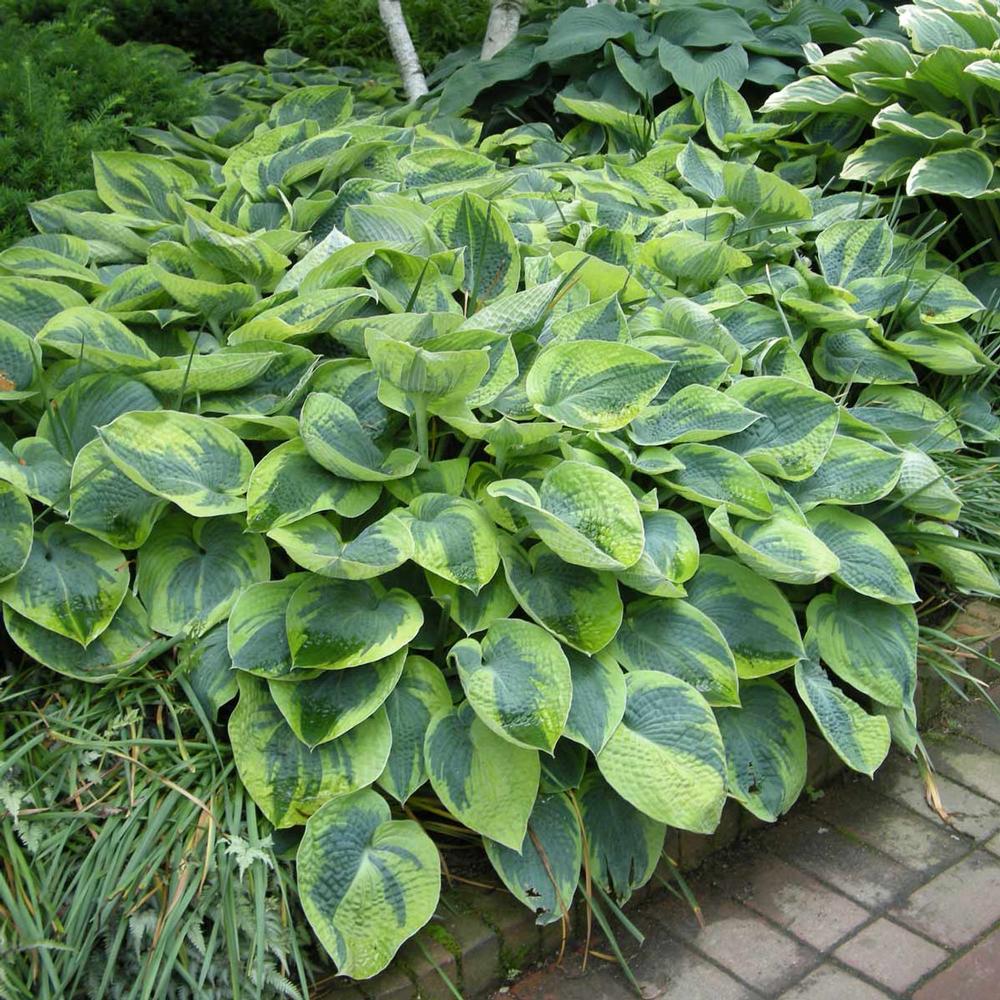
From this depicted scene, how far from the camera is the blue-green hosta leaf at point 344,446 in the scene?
2184 millimetres

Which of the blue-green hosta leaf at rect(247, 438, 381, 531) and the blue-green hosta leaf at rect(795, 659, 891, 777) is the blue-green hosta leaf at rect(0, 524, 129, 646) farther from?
the blue-green hosta leaf at rect(795, 659, 891, 777)

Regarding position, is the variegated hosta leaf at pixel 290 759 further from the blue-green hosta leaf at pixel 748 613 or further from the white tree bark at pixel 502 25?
the white tree bark at pixel 502 25

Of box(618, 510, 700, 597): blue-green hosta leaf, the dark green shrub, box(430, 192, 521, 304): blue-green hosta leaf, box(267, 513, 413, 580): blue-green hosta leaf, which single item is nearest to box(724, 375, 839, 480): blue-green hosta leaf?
box(618, 510, 700, 597): blue-green hosta leaf

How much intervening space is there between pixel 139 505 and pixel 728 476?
116cm

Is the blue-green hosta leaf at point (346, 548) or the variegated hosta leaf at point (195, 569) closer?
the blue-green hosta leaf at point (346, 548)

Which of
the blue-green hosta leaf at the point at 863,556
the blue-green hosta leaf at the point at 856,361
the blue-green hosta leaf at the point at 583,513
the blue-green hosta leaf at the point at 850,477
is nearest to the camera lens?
the blue-green hosta leaf at the point at 583,513

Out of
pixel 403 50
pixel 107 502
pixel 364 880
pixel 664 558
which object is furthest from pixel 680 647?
pixel 403 50

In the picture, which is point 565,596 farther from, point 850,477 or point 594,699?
point 850,477

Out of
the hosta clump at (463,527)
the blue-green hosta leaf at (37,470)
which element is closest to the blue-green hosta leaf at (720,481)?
the hosta clump at (463,527)

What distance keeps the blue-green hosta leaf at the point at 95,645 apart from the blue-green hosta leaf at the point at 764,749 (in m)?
1.09

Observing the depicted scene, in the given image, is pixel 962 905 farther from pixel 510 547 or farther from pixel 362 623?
pixel 362 623

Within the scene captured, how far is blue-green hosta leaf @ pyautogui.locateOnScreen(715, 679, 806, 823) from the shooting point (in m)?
2.24

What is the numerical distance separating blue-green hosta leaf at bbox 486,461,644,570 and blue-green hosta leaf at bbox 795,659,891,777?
0.48 meters

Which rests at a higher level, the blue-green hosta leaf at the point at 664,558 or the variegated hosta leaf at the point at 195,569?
the variegated hosta leaf at the point at 195,569
